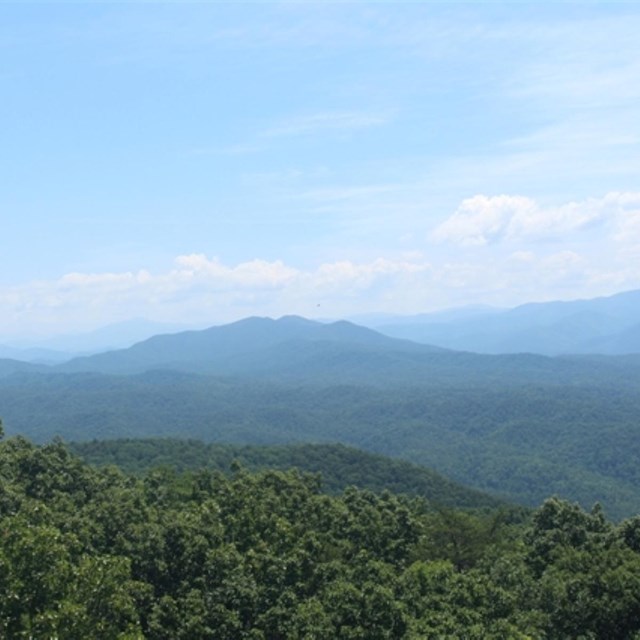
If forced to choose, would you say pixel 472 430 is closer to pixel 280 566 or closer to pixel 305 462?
pixel 305 462

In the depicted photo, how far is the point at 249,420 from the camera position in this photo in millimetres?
179875

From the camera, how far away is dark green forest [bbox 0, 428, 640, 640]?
18688mm

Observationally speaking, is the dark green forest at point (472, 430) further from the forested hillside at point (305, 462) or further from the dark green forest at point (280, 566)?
the dark green forest at point (280, 566)

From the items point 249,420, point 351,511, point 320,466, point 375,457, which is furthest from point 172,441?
point 249,420

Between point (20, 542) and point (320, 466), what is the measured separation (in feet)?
220

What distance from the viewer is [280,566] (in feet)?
81.0

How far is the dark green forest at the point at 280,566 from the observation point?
18.7 meters

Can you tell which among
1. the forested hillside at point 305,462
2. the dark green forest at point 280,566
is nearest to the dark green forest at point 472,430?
the forested hillside at point 305,462

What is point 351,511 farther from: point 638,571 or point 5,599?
point 5,599

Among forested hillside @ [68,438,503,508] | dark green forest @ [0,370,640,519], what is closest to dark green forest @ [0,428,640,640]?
forested hillside @ [68,438,503,508]

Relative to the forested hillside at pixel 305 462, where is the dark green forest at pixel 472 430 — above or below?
below

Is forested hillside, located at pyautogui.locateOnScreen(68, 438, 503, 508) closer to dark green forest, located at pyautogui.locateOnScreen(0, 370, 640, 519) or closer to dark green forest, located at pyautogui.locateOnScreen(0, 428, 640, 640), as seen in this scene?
dark green forest, located at pyautogui.locateOnScreen(0, 370, 640, 519)

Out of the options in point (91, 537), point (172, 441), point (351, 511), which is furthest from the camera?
point (172, 441)

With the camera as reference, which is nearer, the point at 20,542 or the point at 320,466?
the point at 20,542
